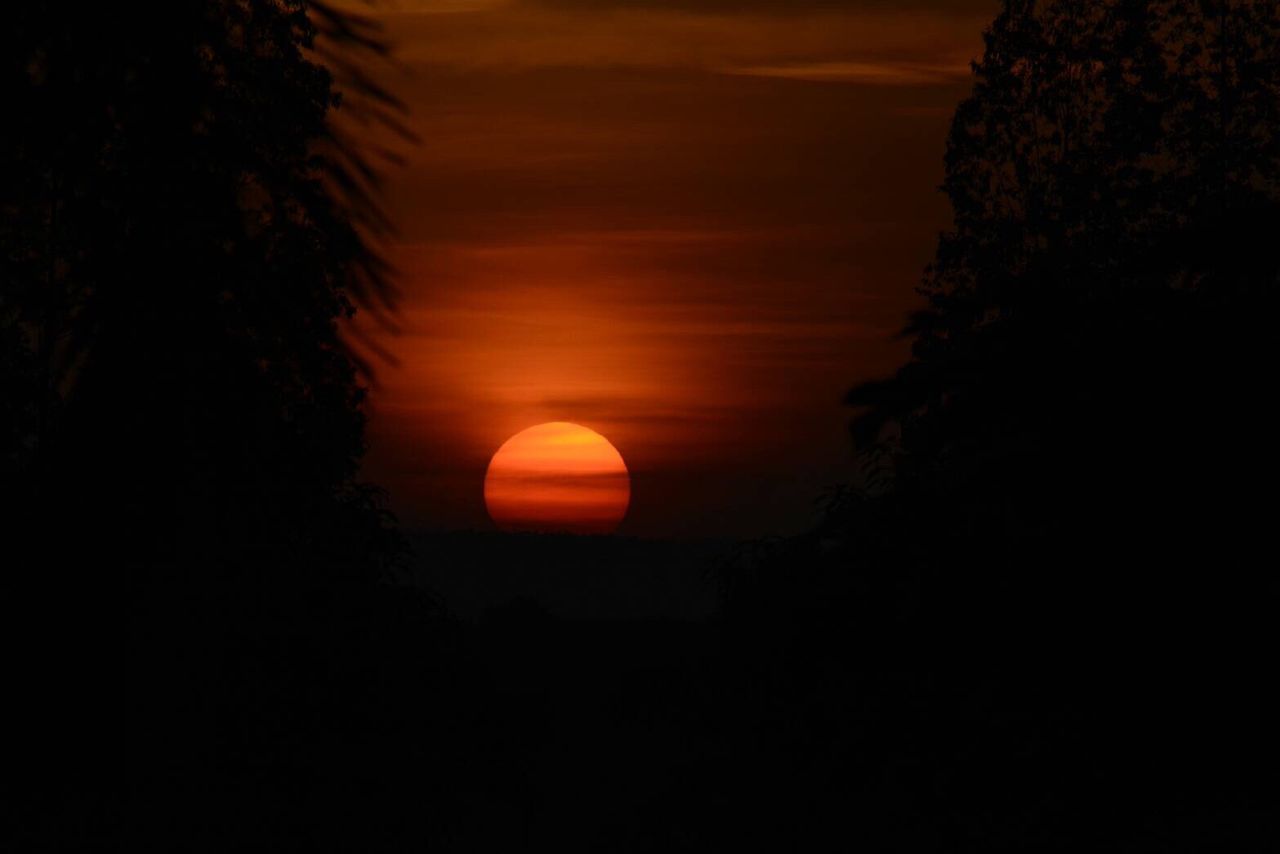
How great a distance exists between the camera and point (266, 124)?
2.97 meters

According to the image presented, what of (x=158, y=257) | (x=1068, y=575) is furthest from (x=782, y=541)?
(x=158, y=257)

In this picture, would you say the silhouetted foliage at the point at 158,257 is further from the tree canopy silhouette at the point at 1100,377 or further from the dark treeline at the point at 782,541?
the tree canopy silhouette at the point at 1100,377

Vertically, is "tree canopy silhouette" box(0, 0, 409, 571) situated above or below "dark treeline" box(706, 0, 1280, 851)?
below

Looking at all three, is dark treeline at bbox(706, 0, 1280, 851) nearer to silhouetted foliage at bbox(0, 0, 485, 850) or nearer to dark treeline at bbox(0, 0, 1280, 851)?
dark treeline at bbox(0, 0, 1280, 851)

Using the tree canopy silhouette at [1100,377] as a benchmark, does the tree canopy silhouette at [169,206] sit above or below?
below

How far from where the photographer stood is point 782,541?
3325 cm

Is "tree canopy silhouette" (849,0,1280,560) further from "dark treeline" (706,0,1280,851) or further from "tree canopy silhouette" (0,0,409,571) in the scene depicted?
"tree canopy silhouette" (0,0,409,571)

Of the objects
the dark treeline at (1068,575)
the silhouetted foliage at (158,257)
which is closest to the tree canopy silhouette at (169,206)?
the silhouetted foliage at (158,257)

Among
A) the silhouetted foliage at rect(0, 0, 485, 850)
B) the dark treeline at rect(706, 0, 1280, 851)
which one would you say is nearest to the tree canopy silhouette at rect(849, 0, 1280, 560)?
the dark treeline at rect(706, 0, 1280, 851)

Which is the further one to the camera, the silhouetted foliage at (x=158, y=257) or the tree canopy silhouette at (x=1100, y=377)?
the tree canopy silhouette at (x=1100, y=377)

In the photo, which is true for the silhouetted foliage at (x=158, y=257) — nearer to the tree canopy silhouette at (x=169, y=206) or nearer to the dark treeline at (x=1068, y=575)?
the tree canopy silhouette at (x=169, y=206)

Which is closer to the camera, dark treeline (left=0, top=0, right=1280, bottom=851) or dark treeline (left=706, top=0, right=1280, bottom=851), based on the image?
dark treeline (left=0, top=0, right=1280, bottom=851)

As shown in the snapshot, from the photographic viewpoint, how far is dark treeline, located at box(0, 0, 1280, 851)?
2.82 metres

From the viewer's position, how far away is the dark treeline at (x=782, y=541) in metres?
2.82
